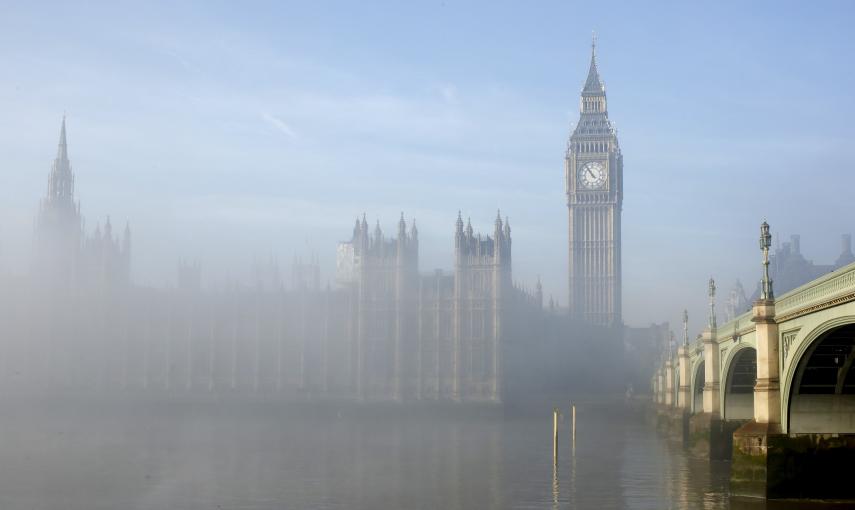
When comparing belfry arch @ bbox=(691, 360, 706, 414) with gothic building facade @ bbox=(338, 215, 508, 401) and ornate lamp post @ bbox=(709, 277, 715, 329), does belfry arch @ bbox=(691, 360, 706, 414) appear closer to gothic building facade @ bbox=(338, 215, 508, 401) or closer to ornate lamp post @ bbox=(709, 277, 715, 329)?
ornate lamp post @ bbox=(709, 277, 715, 329)

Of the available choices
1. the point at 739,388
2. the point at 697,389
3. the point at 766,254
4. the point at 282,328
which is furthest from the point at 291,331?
the point at 766,254

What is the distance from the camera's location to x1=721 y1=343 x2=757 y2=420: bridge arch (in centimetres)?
5222

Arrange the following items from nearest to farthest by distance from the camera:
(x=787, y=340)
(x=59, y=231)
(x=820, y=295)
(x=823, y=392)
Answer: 1. (x=820, y=295)
2. (x=787, y=340)
3. (x=823, y=392)
4. (x=59, y=231)

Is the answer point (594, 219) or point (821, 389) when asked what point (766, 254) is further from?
point (594, 219)

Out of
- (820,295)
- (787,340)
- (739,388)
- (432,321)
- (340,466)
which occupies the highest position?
(432,321)

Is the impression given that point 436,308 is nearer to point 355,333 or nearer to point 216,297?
point 355,333

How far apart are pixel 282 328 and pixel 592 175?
74.1 meters

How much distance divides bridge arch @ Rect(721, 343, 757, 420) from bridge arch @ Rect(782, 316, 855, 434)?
47.1 feet

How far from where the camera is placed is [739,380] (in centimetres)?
5500

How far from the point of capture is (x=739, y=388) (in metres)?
54.5

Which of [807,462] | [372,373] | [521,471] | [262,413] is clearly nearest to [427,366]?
[372,373]

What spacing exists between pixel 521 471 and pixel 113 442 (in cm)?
3014

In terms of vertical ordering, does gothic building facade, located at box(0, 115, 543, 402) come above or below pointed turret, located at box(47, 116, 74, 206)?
below

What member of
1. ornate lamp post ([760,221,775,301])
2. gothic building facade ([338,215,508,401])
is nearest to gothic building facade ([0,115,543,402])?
gothic building facade ([338,215,508,401])
